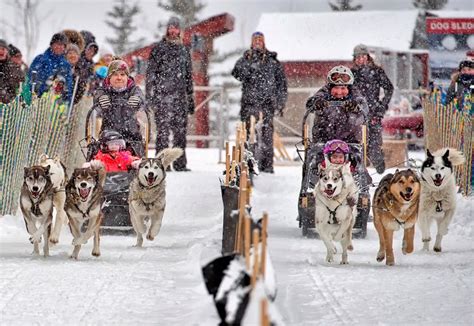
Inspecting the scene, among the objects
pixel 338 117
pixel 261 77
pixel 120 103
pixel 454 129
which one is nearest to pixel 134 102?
A: pixel 120 103

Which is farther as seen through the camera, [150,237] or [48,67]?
[48,67]

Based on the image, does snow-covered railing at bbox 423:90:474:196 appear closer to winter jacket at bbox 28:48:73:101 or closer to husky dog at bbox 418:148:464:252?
husky dog at bbox 418:148:464:252

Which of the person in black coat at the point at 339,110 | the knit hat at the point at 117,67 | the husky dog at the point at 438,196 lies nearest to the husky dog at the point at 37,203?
the knit hat at the point at 117,67

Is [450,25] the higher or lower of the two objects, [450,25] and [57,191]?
the higher

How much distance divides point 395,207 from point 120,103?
11.4 feet

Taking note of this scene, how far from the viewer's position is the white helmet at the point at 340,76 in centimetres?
1045

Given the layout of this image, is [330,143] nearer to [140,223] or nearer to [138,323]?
[140,223]

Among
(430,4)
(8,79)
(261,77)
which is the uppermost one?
(430,4)

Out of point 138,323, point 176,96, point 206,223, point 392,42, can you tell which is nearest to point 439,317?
point 138,323

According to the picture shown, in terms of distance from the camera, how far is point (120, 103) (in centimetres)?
1076

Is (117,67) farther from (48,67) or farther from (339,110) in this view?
(48,67)

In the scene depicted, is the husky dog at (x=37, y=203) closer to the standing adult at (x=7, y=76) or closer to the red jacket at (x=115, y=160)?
the red jacket at (x=115, y=160)

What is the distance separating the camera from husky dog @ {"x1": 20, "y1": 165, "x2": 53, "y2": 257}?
28.0 ft

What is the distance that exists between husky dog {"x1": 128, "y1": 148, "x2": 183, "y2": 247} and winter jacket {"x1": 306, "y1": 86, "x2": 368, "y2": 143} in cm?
182
